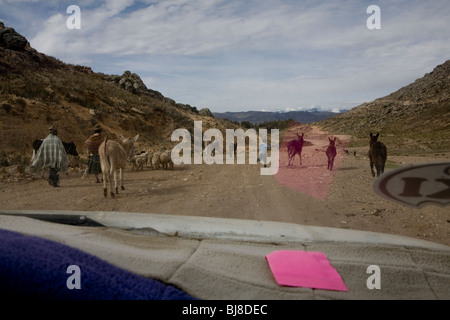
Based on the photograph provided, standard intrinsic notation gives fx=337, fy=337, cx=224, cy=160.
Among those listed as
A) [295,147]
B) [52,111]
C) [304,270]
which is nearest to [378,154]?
[295,147]

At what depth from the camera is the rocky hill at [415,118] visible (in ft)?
27.9

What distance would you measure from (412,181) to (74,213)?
195 cm

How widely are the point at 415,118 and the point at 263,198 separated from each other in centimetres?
783

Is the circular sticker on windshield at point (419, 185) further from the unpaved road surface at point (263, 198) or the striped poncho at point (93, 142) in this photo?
the striped poncho at point (93, 142)

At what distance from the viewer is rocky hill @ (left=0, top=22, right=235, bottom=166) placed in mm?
12161

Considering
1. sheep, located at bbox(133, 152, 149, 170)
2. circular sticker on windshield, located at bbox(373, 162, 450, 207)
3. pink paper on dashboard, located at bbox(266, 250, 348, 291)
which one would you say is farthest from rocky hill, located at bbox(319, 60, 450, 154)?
sheep, located at bbox(133, 152, 149, 170)

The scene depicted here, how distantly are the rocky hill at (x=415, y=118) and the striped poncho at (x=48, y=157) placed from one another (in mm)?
7482

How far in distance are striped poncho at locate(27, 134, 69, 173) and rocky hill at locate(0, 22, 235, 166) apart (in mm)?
2492

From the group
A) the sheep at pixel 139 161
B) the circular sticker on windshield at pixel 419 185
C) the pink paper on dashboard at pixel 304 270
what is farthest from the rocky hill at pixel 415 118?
the sheep at pixel 139 161

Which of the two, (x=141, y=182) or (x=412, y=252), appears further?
(x=141, y=182)

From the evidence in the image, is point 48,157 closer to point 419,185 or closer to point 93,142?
point 93,142

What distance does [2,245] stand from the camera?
0.94 meters
